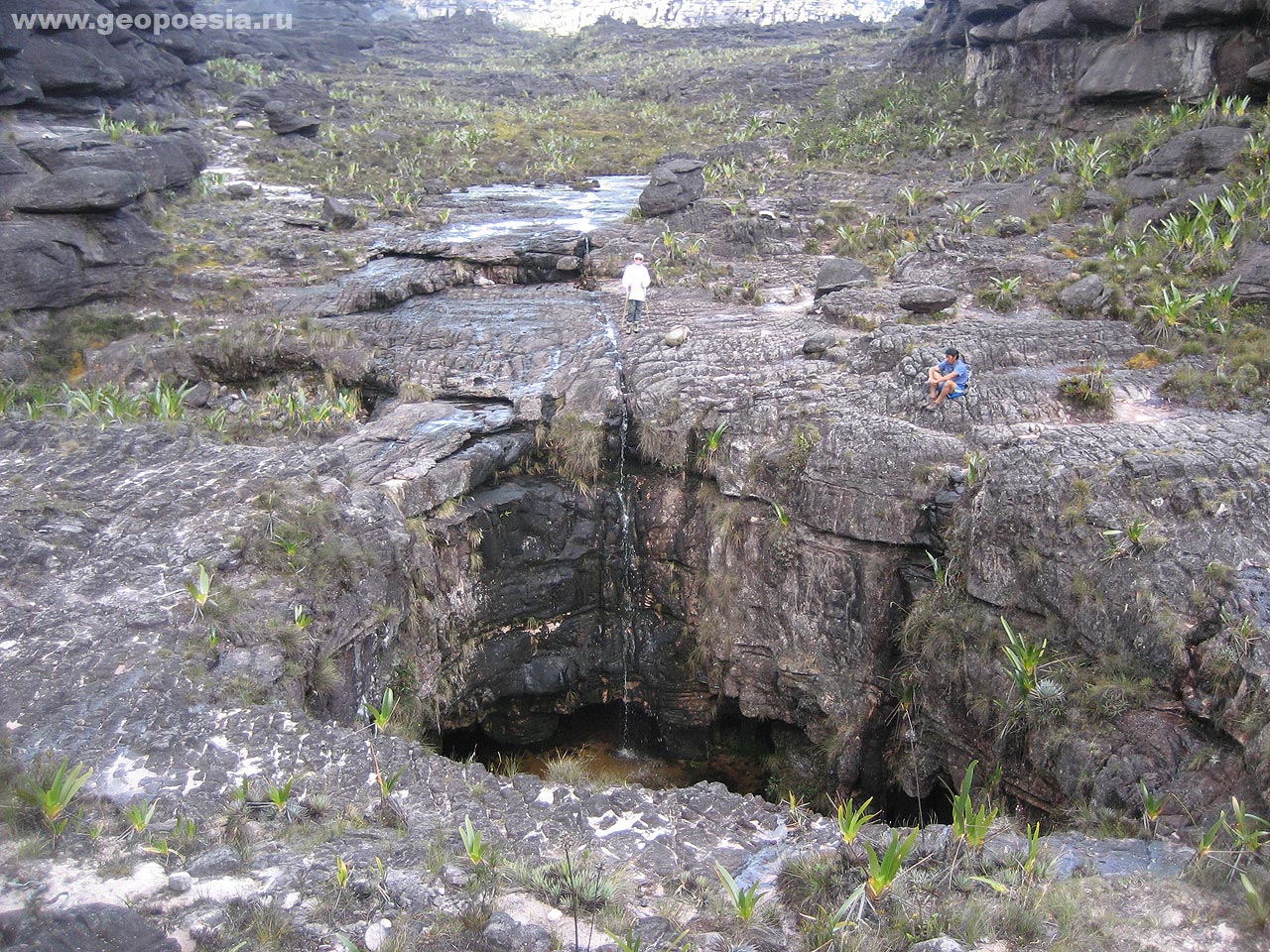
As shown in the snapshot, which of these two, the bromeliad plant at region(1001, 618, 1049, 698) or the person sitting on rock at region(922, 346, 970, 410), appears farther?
→ the person sitting on rock at region(922, 346, 970, 410)

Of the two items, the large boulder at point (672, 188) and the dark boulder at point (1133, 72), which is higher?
the dark boulder at point (1133, 72)

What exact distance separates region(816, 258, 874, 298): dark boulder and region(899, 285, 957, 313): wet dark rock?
1.54m

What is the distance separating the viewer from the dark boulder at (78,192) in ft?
52.9

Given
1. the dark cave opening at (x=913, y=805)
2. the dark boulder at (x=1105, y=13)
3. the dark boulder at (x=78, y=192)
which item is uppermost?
the dark boulder at (x=1105, y=13)

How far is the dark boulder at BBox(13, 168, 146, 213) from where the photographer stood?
1612 cm

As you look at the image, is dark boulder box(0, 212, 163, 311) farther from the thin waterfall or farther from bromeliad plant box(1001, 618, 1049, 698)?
bromeliad plant box(1001, 618, 1049, 698)

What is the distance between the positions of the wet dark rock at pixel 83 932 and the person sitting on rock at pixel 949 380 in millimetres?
9940

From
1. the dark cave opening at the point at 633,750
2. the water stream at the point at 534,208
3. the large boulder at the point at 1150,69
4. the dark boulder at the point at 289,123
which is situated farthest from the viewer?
the dark boulder at the point at 289,123

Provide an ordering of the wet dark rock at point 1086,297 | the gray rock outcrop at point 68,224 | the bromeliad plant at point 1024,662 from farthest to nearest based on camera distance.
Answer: the gray rock outcrop at point 68,224 < the wet dark rock at point 1086,297 < the bromeliad plant at point 1024,662

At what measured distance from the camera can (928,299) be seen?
14477mm

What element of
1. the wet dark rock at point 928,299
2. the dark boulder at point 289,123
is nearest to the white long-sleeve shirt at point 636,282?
the wet dark rock at point 928,299

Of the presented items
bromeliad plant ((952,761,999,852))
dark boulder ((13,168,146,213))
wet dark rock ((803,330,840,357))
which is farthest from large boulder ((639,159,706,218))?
bromeliad plant ((952,761,999,852))

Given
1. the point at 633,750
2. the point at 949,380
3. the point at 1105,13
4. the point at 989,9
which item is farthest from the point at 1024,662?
→ the point at 989,9

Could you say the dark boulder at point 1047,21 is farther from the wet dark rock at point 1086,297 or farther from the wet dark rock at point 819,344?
the wet dark rock at point 819,344
